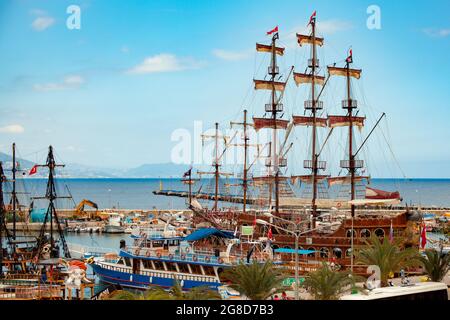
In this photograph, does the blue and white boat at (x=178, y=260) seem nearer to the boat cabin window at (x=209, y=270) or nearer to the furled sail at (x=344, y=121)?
the boat cabin window at (x=209, y=270)

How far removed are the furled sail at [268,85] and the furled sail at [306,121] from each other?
4159 millimetres

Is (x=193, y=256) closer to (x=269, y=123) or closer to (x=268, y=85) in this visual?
(x=269, y=123)

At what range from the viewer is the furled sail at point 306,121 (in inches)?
1981

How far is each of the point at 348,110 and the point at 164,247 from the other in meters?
17.2

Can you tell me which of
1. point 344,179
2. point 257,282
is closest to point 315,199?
point 344,179

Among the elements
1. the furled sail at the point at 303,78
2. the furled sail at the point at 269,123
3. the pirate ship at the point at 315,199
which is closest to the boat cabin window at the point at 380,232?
the pirate ship at the point at 315,199

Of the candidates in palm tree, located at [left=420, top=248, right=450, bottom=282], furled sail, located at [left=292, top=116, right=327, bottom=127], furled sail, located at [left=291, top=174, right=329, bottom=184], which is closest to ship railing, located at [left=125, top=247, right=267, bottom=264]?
palm tree, located at [left=420, top=248, right=450, bottom=282]

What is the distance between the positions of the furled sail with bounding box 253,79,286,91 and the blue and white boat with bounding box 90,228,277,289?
1510 cm

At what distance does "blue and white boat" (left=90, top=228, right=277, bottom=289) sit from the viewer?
38344mm

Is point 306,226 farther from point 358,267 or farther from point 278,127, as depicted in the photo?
point 278,127

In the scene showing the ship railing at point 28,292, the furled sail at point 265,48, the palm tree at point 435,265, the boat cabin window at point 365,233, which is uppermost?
the furled sail at point 265,48

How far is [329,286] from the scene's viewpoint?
2431 centimetres

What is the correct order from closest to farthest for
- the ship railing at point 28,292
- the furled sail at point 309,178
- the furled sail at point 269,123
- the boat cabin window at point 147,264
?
the ship railing at point 28,292
the boat cabin window at point 147,264
the furled sail at point 309,178
the furled sail at point 269,123
